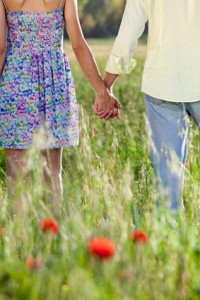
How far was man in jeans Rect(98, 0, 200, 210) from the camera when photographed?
4441 millimetres

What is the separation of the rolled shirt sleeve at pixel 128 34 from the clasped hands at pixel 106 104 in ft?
0.79

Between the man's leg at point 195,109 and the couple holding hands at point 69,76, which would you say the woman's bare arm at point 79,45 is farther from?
the man's leg at point 195,109

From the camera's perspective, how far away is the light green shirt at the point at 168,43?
4.43 meters

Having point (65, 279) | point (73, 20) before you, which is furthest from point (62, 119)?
point (65, 279)

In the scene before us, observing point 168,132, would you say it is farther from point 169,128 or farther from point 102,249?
point 102,249

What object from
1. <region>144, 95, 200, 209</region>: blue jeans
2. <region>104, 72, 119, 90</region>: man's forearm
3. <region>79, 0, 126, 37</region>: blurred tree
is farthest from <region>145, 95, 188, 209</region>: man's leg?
<region>79, 0, 126, 37</region>: blurred tree

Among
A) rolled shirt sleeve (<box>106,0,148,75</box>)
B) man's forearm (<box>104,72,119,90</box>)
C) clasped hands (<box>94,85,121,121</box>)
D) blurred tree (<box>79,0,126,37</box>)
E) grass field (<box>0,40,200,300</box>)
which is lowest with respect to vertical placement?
grass field (<box>0,40,200,300</box>)

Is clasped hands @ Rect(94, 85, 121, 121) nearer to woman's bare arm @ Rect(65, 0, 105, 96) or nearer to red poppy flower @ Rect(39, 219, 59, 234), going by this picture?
woman's bare arm @ Rect(65, 0, 105, 96)

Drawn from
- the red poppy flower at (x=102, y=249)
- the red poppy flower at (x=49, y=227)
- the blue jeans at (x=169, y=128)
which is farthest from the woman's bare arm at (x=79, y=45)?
the red poppy flower at (x=102, y=249)

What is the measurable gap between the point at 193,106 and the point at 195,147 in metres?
1.73

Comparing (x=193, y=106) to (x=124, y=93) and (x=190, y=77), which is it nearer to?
(x=190, y=77)

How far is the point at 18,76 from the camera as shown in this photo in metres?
4.80

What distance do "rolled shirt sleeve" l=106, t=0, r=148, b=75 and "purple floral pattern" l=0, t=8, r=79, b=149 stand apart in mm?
329

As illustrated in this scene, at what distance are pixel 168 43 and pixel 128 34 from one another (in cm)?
24
